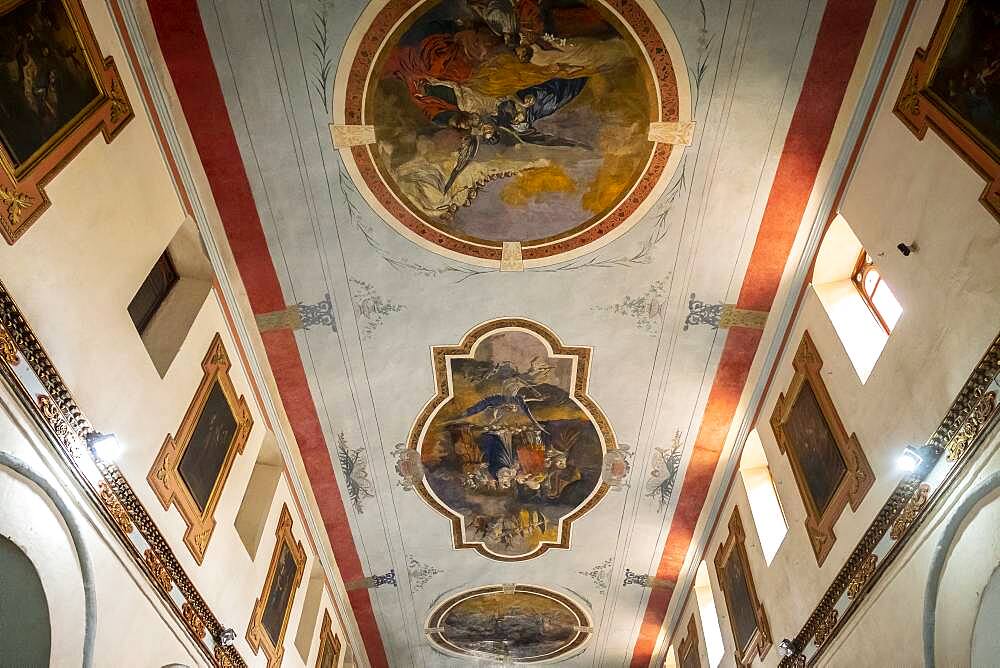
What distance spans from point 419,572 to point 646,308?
8.29 metres

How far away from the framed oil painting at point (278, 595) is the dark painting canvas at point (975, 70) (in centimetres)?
1044

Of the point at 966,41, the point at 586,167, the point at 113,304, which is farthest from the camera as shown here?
the point at 586,167

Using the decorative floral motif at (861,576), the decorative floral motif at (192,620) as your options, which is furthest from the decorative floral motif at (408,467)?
the decorative floral motif at (861,576)

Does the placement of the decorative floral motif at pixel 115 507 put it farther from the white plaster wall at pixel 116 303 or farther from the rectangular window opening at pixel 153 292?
the rectangular window opening at pixel 153 292

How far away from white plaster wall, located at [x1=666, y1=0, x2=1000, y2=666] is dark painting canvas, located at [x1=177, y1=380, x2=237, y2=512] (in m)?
7.61

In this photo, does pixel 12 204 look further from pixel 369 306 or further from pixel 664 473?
pixel 664 473

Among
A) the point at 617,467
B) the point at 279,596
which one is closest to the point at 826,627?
the point at 617,467

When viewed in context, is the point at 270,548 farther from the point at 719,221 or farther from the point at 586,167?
the point at 719,221

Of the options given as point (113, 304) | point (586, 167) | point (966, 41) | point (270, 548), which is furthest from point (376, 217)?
point (966, 41)

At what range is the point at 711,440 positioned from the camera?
1370cm

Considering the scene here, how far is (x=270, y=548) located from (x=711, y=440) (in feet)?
24.2

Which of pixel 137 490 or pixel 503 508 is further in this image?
pixel 503 508

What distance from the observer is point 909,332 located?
790cm

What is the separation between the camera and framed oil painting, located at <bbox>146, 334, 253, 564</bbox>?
8.88 metres
